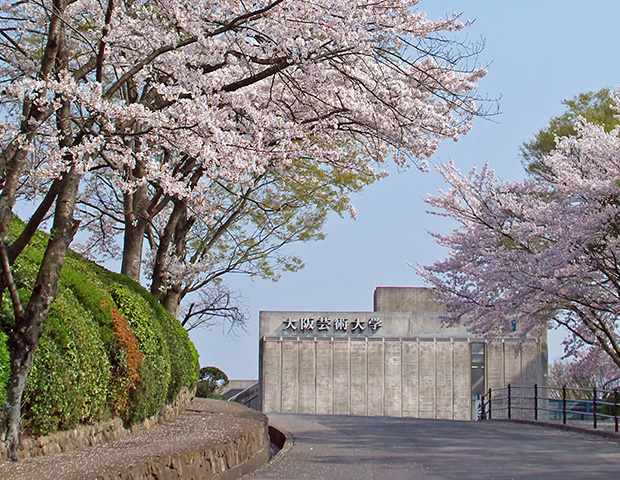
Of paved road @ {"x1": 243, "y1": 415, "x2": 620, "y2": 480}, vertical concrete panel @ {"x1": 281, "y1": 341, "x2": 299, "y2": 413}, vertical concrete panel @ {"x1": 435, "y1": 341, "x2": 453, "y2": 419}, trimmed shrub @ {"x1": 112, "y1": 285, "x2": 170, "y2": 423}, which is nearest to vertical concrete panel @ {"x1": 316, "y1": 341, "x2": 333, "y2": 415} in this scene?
vertical concrete panel @ {"x1": 281, "y1": 341, "x2": 299, "y2": 413}

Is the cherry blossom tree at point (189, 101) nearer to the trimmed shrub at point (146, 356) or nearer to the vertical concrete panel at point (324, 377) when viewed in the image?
the trimmed shrub at point (146, 356)

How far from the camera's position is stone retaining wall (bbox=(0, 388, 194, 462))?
682cm

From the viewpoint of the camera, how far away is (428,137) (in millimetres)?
12172

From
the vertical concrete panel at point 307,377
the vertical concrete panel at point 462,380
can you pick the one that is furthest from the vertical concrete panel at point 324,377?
the vertical concrete panel at point 462,380

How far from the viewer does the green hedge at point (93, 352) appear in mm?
7086

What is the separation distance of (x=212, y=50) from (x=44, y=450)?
19.2ft

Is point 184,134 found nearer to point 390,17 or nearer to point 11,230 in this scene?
point 11,230

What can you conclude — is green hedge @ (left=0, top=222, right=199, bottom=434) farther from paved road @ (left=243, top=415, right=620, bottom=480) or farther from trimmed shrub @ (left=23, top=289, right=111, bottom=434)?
paved road @ (left=243, top=415, right=620, bottom=480)

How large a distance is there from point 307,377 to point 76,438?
28.6 metres

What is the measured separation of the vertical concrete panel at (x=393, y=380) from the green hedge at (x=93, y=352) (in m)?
24.2

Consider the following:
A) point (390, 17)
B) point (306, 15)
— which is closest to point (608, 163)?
point (390, 17)

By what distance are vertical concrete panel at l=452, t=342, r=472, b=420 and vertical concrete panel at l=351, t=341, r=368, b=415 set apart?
4.42m

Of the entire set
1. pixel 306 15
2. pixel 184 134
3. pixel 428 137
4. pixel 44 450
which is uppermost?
pixel 306 15

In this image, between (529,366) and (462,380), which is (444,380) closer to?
(462,380)
